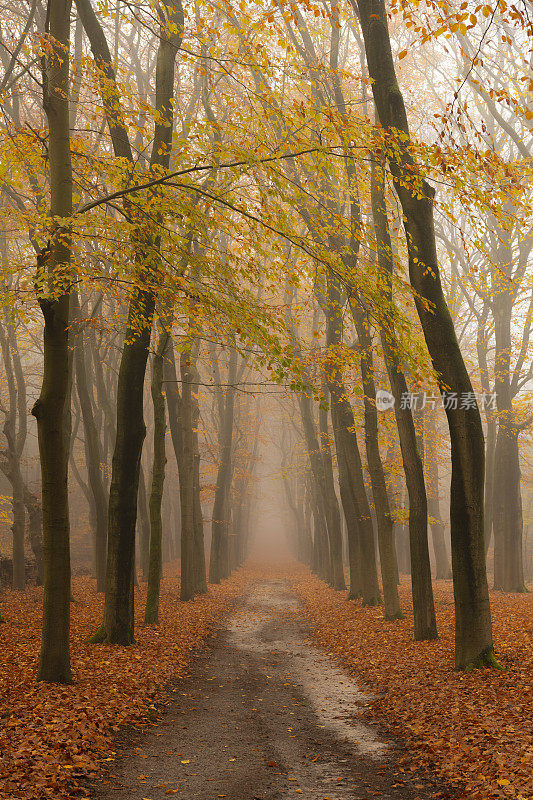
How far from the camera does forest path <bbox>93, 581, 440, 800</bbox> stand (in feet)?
16.7

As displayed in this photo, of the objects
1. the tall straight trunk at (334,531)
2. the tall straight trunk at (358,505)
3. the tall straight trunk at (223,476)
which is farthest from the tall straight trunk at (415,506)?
the tall straight trunk at (223,476)

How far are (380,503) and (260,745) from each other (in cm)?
778

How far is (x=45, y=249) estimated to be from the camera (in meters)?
7.48

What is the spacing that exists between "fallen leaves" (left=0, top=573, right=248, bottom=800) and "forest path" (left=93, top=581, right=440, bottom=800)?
11.4 inches

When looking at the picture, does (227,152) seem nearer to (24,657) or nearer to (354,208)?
(354,208)

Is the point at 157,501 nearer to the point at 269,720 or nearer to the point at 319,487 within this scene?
the point at 269,720

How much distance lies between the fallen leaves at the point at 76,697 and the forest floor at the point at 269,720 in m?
0.02

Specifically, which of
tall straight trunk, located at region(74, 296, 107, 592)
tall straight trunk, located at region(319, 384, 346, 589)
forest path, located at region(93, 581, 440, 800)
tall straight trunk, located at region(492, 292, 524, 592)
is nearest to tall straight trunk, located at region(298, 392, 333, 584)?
tall straight trunk, located at region(319, 384, 346, 589)

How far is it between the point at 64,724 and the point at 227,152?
22.8 feet

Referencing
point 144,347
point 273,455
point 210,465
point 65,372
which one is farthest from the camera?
point 273,455

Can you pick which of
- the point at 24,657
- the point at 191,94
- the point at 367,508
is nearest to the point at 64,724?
the point at 24,657

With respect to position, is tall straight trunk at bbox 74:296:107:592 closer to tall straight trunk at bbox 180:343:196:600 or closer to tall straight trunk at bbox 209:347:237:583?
tall straight trunk at bbox 180:343:196:600

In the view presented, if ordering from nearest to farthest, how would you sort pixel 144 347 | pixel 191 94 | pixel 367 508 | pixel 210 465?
pixel 144 347, pixel 367 508, pixel 191 94, pixel 210 465

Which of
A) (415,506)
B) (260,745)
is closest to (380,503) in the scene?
(415,506)
